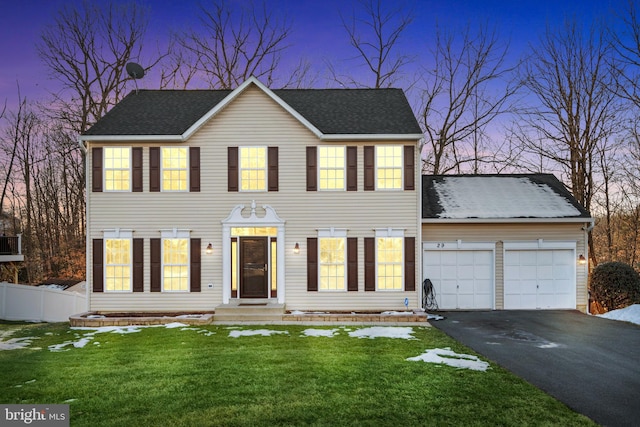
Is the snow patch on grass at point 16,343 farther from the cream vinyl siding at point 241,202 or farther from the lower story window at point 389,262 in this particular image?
the lower story window at point 389,262

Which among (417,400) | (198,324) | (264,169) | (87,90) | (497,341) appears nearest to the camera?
(417,400)

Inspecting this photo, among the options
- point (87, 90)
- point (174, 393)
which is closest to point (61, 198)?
point (87, 90)

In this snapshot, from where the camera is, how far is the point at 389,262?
15000 millimetres

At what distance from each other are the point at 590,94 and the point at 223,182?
18967 millimetres

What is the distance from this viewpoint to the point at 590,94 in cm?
2359

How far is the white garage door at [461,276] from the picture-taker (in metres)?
16.3

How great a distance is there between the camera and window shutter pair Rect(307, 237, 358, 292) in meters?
14.9

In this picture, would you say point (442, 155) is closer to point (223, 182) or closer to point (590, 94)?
point (590, 94)

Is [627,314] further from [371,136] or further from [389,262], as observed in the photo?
[371,136]

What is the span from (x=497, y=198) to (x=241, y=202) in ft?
29.6

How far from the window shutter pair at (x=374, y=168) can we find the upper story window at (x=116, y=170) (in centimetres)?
745

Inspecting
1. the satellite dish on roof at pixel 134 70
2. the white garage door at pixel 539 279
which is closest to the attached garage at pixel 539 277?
the white garage door at pixel 539 279

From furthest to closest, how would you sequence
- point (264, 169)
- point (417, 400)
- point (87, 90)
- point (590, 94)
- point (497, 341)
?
1. point (87, 90)
2. point (590, 94)
3. point (264, 169)
4. point (497, 341)
5. point (417, 400)

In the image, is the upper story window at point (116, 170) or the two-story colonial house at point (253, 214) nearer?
the two-story colonial house at point (253, 214)
